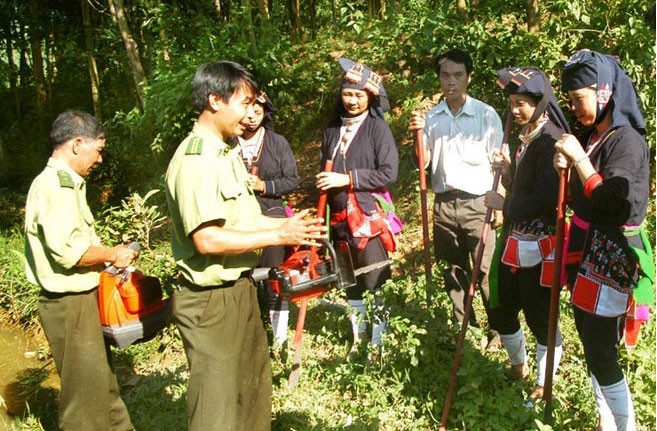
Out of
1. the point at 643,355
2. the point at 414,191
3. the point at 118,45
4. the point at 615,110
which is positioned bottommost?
the point at 643,355

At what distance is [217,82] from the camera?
246cm

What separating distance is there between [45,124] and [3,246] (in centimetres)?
914

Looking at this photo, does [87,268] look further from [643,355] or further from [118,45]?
[118,45]

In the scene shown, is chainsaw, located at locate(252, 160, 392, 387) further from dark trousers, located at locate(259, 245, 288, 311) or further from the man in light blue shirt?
the man in light blue shirt

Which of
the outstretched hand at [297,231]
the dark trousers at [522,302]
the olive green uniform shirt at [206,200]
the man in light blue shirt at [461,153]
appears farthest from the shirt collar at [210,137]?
the dark trousers at [522,302]

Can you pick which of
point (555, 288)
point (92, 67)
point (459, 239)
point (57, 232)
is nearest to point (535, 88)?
point (555, 288)

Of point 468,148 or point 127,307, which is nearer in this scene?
point 127,307

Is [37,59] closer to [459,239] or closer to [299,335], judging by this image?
[299,335]

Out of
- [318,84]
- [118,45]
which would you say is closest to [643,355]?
[318,84]

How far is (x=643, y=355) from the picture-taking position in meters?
3.56

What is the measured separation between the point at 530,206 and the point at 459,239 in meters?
1.07

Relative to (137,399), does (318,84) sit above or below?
above

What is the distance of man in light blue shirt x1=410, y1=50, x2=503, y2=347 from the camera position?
3.92 metres

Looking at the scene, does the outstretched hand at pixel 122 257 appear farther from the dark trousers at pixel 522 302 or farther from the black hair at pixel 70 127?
the dark trousers at pixel 522 302
